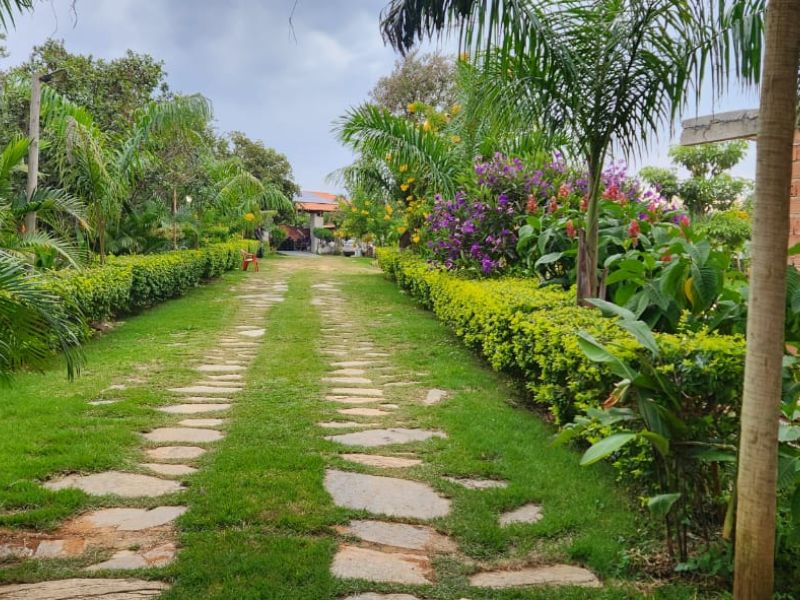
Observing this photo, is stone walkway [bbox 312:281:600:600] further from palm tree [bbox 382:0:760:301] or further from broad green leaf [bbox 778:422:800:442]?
palm tree [bbox 382:0:760:301]

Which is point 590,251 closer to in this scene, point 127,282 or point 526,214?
point 526,214

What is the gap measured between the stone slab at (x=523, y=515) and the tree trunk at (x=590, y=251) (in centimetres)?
195

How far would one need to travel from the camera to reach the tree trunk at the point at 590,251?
4.51 m

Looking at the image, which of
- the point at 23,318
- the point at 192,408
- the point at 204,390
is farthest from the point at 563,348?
the point at 204,390

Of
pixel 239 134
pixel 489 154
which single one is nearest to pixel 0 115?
pixel 489 154

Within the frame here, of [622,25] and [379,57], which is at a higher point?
[622,25]

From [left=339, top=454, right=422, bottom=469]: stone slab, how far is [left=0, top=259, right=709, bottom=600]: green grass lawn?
3.7 inches

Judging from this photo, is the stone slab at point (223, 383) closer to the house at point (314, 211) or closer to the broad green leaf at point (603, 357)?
the broad green leaf at point (603, 357)

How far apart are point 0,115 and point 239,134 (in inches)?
835

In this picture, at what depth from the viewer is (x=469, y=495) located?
310 cm

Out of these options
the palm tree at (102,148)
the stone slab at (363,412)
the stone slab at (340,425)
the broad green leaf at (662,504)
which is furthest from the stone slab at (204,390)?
the palm tree at (102,148)

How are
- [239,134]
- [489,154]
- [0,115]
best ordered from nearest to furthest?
Answer: [489,154] < [0,115] < [239,134]

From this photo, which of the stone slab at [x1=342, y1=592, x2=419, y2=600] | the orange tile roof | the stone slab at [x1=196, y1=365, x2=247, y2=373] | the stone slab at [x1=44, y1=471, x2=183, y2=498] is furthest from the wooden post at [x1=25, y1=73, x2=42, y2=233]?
the orange tile roof

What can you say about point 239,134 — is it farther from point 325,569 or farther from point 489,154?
point 325,569
